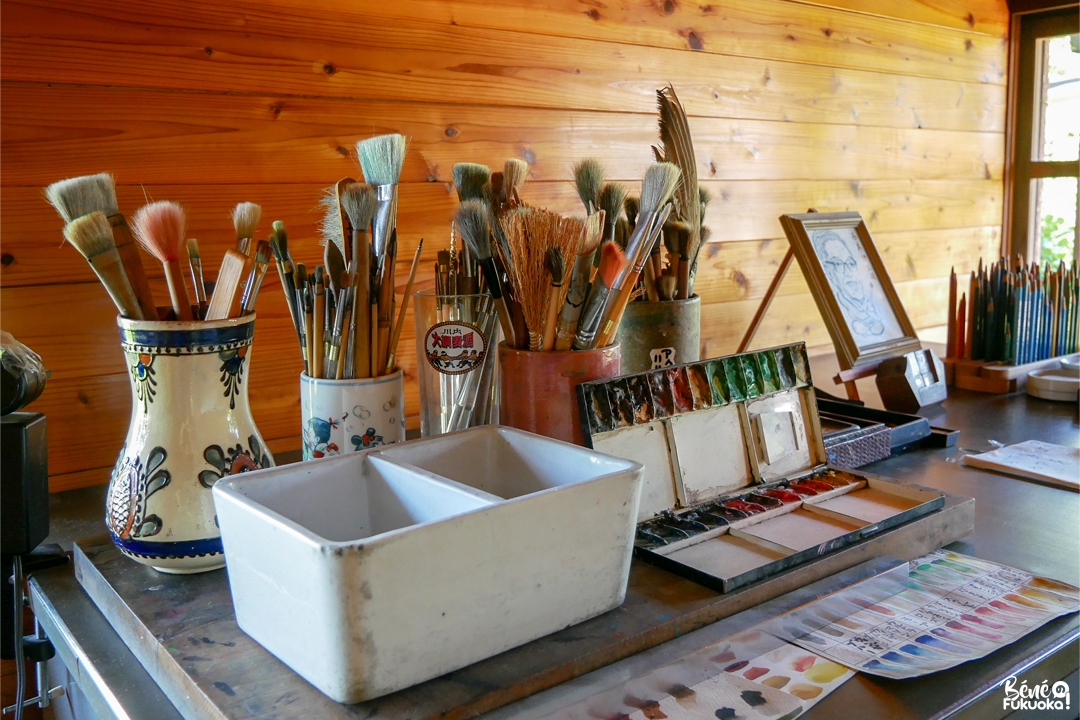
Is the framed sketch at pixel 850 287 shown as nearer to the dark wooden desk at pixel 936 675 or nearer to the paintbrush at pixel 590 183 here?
the dark wooden desk at pixel 936 675

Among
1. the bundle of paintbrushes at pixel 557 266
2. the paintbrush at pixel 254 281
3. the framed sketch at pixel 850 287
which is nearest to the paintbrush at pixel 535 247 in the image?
the bundle of paintbrushes at pixel 557 266

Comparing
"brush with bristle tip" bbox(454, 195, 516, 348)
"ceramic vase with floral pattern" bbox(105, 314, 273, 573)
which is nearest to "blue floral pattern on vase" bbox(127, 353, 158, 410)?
"ceramic vase with floral pattern" bbox(105, 314, 273, 573)

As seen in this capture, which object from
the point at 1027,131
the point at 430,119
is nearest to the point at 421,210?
the point at 430,119

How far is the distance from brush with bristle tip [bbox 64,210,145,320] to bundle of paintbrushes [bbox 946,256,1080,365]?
137 centimetres

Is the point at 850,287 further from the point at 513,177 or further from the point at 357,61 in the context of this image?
the point at 357,61

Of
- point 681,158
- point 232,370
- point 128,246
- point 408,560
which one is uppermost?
point 681,158

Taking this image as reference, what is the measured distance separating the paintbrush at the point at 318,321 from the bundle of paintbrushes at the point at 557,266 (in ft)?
0.47

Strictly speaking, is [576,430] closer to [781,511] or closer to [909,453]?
[781,511]

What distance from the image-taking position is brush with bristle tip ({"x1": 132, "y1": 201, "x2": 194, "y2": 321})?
70 centimetres

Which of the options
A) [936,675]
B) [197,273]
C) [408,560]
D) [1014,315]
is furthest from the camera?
[1014,315]

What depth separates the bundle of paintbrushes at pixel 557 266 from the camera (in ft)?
2.60

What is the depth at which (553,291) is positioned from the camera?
0.81 metres

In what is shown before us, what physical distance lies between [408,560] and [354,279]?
327mm

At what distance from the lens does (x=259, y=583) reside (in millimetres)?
591
